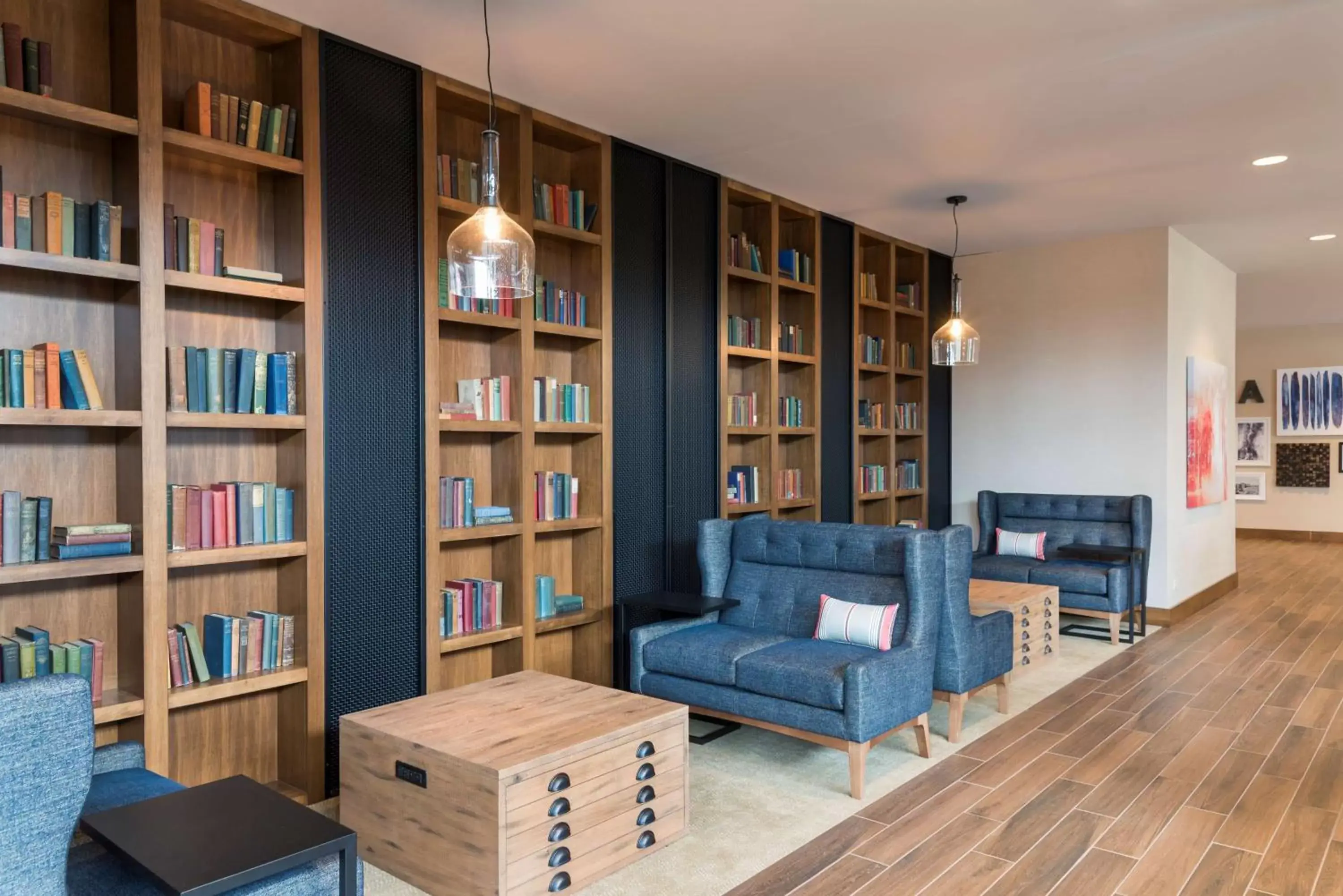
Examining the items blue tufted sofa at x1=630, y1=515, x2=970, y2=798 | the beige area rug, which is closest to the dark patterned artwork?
the beige area rug

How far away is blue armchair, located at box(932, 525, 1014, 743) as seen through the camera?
4113 mm

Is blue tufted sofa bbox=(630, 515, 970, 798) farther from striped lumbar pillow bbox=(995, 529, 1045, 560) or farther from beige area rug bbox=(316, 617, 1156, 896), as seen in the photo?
striped lumbar pillow bbox=(995, 529, 1045, 560)

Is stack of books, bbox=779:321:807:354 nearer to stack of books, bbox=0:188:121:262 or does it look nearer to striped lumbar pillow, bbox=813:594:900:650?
striped lumbar pillow, bbox=813:594:900:650

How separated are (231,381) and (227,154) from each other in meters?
0.83

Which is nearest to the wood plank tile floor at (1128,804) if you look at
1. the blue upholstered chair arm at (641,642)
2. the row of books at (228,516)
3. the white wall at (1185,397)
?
the blue upholstered chair arm at (641,642)

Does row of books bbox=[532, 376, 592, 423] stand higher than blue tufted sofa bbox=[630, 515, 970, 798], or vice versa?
row of books bbox=[532, 376, 592, 423]

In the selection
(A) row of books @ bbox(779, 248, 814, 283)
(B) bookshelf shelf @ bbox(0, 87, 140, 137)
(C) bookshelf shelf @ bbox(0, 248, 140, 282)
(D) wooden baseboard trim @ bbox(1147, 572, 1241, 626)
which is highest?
(A) row of books @ bbox(779, 248, 814, 283)

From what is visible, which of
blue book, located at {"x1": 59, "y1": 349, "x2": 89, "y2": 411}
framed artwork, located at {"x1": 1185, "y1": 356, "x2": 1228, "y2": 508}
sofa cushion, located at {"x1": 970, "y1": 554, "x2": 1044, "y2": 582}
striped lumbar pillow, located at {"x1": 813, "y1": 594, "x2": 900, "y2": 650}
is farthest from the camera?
framed artwork, located at {"x1": 1185, "y1": 356, "x2": 1228, "y2": 508}

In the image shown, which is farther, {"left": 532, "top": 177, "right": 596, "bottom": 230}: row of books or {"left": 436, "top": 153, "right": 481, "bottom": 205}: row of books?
{"left": 532, "top": 177, "right": 596, "bottom": 230}: row of books

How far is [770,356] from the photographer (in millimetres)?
A: 5938

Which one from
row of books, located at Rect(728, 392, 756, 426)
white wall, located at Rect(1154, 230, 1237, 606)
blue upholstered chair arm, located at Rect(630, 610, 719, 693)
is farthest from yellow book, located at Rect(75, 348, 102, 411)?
white wall, located at Rect(1154, 230, 1237, 606)

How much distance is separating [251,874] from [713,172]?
183 inches

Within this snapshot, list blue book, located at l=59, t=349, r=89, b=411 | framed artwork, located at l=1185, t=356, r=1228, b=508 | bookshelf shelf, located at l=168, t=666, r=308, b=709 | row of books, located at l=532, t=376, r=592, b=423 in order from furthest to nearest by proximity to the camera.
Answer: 1. framed artwork, located at l=1185, t=356, r=1228, b=508
2. row of books, located at l=532, t=376, r=592, b=423
3. bookshelf shelf, located at l=168, t=666, r=308, b=709
4. blue book, located at l=59, t=349, r=89, b=411

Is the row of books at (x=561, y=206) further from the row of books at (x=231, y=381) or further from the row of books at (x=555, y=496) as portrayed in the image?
the row of books at (x=231, y=381)
